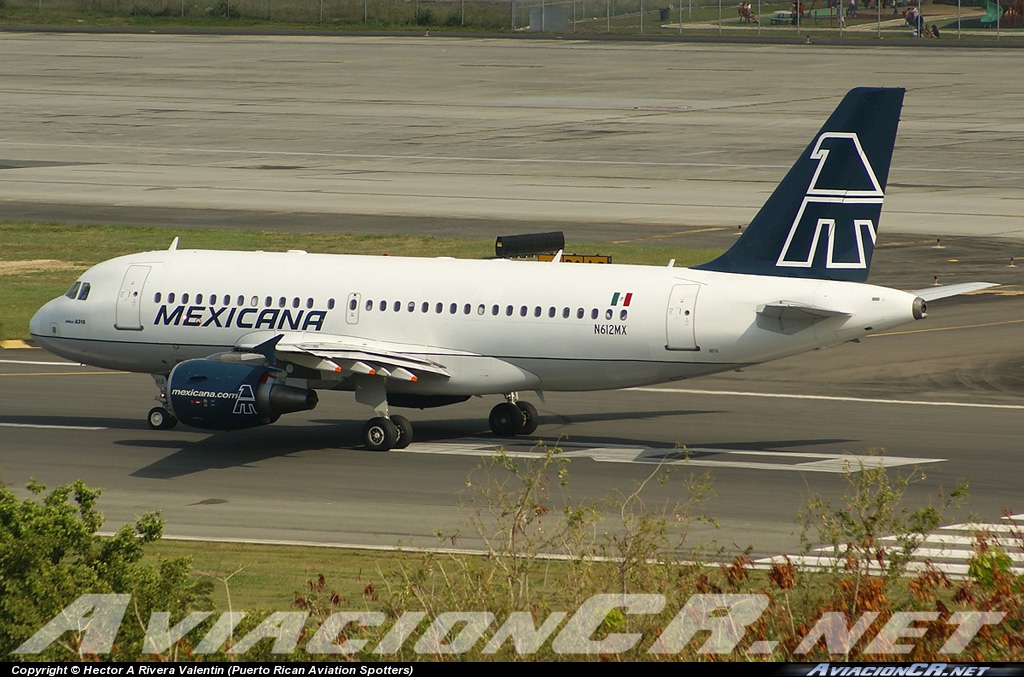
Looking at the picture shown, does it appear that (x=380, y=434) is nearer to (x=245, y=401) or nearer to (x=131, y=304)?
(x=245, y=401)

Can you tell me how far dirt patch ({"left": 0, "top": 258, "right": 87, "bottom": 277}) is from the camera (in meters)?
60.5

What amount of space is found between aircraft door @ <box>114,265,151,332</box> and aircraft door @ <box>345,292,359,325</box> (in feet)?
18.2

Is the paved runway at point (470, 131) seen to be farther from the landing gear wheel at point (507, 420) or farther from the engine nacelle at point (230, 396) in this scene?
the engine nacelle at point (230, 396)

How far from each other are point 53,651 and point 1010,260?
171ft

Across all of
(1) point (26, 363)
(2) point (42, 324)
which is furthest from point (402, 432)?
(1) point (26, 363)

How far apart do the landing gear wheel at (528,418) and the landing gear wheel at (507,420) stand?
3.9 inches

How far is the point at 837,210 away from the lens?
115ft

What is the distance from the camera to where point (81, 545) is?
20.0 m

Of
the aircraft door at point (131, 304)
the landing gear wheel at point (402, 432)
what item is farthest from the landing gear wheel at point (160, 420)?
the landing gear wheel at point (402, 432)

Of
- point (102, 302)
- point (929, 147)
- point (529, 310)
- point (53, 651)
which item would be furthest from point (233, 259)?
point (929, 147)

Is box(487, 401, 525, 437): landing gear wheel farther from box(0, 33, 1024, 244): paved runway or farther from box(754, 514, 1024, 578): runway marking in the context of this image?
box(0, 33, 1024, 244): paved runway

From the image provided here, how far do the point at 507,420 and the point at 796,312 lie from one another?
26.5ft

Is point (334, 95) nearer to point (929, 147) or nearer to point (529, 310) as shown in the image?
point (929, 147)

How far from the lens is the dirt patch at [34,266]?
60.5m
